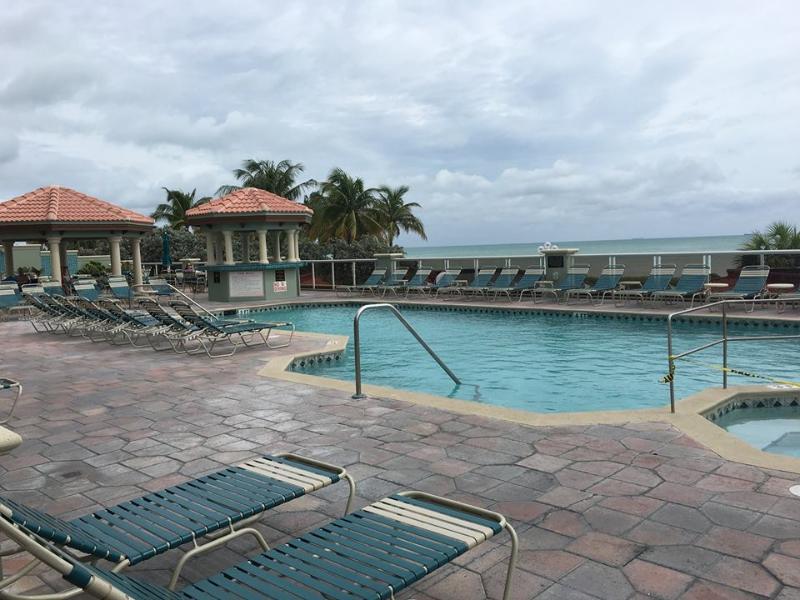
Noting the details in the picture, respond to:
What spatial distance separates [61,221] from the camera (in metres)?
17.7

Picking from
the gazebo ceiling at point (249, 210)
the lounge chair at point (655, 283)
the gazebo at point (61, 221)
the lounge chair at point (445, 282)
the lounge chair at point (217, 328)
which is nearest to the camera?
the lounge chair at point (217, 328)

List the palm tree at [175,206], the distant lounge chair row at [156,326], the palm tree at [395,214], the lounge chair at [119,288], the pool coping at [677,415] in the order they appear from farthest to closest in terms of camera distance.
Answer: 1. the palm tree at [175,206]
2. the palm tree at [395,214]
3. the lounge chair at [119,288]
4. the distant lounge chair row at [156,326]
5. the pool coping at [677,415]

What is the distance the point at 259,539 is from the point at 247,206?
55.6 feet

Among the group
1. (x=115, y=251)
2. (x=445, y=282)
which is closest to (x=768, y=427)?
(x=445, y=282)

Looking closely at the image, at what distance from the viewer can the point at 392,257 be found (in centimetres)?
1917

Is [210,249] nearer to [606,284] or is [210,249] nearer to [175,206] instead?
[606,284]

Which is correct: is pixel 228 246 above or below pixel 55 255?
above

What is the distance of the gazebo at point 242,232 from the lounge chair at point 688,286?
10.2 metres

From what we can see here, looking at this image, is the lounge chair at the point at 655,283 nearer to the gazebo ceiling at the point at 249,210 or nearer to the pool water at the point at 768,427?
the pool water at the point at 768,427

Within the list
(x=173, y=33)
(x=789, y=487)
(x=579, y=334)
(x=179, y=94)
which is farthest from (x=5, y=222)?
(x=789, y=487)

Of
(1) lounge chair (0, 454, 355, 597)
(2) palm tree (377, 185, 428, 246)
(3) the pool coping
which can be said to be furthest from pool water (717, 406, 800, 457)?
(2) palm tree (377, 185, 428, 246)

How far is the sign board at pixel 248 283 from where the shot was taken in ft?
61.2

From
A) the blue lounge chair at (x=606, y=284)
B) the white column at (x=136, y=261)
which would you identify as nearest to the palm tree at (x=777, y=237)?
the blue lounge chair at (x=606, y=284)

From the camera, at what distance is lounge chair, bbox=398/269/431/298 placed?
17.6m
